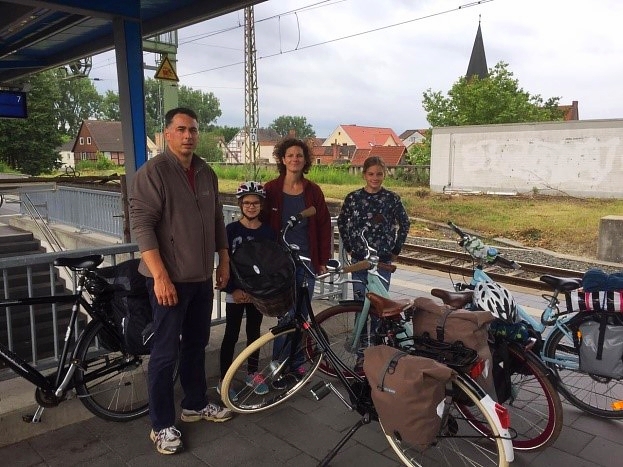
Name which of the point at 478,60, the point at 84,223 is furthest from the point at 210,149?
the point at 84,223

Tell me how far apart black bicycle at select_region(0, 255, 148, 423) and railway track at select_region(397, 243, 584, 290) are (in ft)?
15.9

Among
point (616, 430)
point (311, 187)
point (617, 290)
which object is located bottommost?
point (616, 430)

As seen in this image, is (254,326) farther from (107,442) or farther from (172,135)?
(172,135)

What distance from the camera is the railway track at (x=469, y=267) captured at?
25.8 feet

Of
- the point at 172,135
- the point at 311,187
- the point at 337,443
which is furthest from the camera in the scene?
the point at 311,187

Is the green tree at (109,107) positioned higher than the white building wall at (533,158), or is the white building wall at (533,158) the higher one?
the green tree at (109,107)

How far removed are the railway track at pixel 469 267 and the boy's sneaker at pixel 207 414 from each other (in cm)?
445

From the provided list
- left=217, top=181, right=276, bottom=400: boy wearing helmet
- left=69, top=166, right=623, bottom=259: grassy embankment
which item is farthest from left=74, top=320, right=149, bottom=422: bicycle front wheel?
left=69, top=166, right=623, bottom=259: grassy embankment

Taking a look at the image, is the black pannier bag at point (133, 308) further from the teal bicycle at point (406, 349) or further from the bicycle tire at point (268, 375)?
the teal bicycle at point (406, 349)

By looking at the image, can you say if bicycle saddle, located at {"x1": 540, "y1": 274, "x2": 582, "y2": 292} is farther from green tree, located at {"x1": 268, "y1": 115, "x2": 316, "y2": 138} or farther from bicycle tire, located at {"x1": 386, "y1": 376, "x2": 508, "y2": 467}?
green tree, located at {"x1": 268, "y1": 115, "x2": 316, "y2": 138}

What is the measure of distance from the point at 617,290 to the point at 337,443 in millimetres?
1953

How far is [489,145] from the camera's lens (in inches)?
946

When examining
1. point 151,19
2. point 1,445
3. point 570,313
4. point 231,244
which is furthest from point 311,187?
point 151,19

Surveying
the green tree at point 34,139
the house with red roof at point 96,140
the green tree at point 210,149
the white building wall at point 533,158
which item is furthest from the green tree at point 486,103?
the house with red roof at point 96,140
